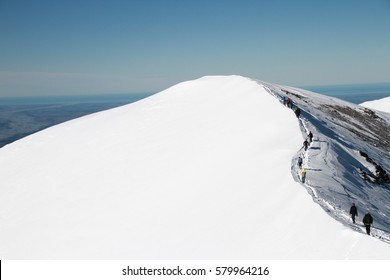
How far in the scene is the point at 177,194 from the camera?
1775cm

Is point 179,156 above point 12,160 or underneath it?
above

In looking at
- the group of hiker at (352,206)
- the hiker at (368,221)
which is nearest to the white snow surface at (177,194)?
the group of hiker at (352,206)

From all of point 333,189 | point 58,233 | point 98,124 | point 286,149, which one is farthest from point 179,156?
point 98,124

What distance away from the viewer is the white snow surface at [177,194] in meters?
11.6

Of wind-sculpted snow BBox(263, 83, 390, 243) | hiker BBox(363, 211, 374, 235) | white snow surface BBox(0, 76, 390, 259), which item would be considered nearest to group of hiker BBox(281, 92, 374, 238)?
hiker BBox(363, 211, 374, 235)

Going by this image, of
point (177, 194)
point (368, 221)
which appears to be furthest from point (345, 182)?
point (177, 194)

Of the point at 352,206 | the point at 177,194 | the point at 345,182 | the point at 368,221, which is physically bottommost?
the point at 177,194

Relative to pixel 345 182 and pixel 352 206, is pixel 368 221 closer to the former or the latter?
pixel 352 206

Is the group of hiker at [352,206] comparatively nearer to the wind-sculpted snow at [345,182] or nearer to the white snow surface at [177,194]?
the wind-sculpted snow at [345,182]

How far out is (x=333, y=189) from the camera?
14.3m

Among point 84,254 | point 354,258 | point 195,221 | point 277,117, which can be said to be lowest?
point 84,254

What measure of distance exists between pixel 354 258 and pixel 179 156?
15.1m

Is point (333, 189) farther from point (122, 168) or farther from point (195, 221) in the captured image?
point (122, 168)

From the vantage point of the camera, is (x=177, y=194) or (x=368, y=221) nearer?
(x=368, y=221)
